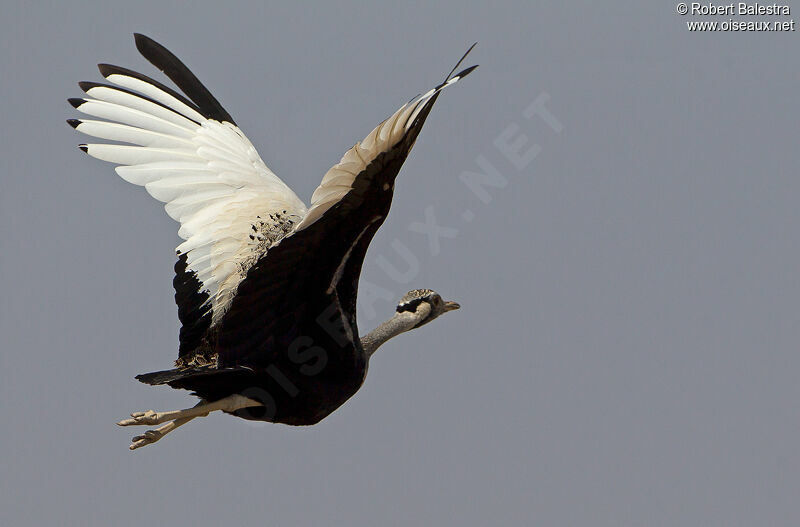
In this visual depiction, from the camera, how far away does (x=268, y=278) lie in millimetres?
8164

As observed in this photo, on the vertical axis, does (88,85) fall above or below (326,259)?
above

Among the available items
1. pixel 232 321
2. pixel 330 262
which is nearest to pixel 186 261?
pixel 232 321

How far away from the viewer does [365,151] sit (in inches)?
278

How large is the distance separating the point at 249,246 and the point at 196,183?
882 mm

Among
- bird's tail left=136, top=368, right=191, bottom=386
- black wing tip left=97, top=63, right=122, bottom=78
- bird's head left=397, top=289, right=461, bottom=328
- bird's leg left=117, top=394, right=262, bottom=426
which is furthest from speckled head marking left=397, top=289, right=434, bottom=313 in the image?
black wing tip left=97, top=63, right=122, bottom=78

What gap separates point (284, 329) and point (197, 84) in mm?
4041

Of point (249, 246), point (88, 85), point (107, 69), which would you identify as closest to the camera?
point (249, 246)

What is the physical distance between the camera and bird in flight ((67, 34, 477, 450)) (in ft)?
24.6

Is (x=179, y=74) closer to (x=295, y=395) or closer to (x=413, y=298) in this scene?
(x=413, y=298)

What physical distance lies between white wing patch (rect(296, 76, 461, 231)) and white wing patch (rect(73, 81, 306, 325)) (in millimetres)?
2861

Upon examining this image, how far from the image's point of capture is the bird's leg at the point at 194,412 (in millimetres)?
8578

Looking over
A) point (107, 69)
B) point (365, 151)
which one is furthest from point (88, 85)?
point (365, 151)

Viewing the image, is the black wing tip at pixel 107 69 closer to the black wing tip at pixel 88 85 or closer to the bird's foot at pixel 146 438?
the black wing tip at pixel 88 85

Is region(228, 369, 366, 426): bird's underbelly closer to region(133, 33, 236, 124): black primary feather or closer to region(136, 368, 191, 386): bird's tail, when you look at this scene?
region(136, 368, 191, 386): bird's tail
